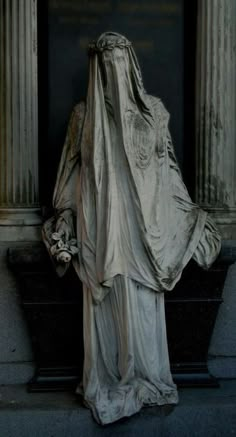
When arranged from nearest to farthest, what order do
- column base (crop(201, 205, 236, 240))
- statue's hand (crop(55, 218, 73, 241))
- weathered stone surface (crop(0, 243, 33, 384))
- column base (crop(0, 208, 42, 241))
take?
statue's hand (crop(55, 218, 73, 241))
weathered stone surface (crop(0, 243, 33, 384))
column base (crop(0, 208, 42, 241))
column base (crop(201, 205, 236, 240))

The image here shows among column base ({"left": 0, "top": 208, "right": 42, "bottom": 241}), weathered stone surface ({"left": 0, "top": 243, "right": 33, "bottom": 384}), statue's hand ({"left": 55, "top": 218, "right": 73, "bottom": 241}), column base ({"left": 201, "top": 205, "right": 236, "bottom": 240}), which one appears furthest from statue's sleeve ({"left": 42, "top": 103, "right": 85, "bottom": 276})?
column base ({"left": 201, "top": 205, "right": 236, "bottom": 240})

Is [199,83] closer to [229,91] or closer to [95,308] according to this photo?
[229,91]

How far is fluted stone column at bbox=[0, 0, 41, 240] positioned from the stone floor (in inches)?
67.7

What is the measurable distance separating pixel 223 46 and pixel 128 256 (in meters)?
2.39

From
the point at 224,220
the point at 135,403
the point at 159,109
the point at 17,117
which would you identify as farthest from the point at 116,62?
the point at 135,403

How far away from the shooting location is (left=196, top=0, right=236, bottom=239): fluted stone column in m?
10.4

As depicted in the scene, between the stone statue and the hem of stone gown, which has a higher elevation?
the stone statue

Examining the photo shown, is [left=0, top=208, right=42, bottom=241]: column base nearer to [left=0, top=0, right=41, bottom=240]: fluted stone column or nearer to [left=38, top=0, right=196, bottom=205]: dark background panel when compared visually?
[left=0, top=0, right=41, bottom=240]: fluted stone column

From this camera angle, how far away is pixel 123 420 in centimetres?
933

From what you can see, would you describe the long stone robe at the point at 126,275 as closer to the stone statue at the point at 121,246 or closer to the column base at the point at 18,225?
the stone statue at the point at 121,246

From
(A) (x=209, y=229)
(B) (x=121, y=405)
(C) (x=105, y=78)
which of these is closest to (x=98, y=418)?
(B) (x=121, y=405)

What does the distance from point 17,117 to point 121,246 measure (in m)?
1.75

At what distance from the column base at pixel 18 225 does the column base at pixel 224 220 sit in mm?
1644

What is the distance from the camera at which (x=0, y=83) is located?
33.9 feet
